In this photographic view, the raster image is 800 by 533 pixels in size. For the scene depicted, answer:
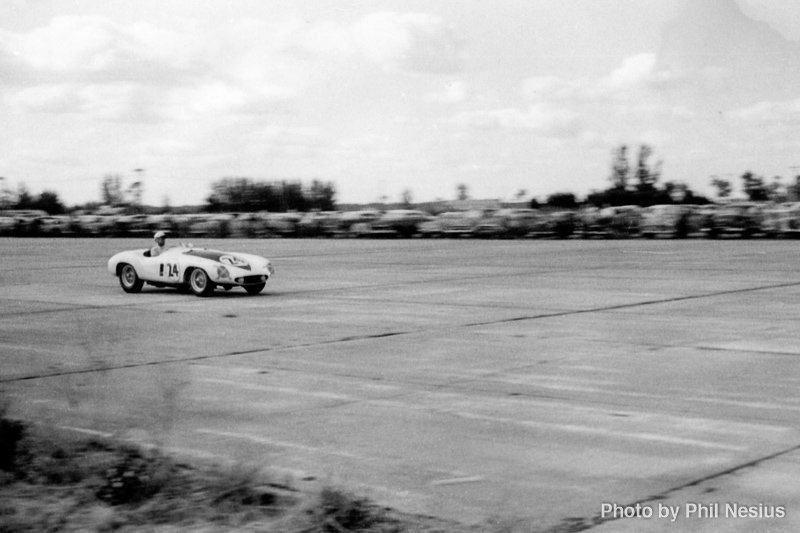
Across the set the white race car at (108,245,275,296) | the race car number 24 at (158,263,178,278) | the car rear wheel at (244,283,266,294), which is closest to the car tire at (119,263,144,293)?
the white race car at (108,245,275,296)

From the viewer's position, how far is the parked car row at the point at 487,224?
161 feet

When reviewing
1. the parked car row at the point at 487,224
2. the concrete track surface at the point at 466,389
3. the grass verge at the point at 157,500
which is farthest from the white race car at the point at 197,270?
the parked car row at the point at 487,224

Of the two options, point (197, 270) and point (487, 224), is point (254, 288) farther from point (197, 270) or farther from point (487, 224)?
point (487, 224)

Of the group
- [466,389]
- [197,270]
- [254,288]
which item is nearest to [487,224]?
[254,288]

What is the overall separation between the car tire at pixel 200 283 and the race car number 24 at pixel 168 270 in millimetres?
423

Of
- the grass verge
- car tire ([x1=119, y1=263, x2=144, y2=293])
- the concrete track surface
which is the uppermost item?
car tire ([x1=119, y1=263, x2=144, y2=293])

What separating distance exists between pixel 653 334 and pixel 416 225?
44.7m

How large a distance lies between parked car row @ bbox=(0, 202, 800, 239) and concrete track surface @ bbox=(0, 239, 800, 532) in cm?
2822

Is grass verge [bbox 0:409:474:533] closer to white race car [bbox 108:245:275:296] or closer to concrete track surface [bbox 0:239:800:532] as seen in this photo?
concrete track surface [bbox 0:239:800:532]

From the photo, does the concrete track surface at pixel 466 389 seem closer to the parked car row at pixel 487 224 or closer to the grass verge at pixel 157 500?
the grass verge at pixel 157 500

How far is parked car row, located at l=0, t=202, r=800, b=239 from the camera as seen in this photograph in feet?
161

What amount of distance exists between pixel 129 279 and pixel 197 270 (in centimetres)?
219

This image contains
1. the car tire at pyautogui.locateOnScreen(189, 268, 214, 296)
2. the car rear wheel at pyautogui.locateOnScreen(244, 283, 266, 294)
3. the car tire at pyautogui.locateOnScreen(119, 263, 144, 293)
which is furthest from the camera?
the car tire at pyautogui.locateOnScreen(119, 263, 144, 293)

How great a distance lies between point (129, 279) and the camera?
22141 millimetres
